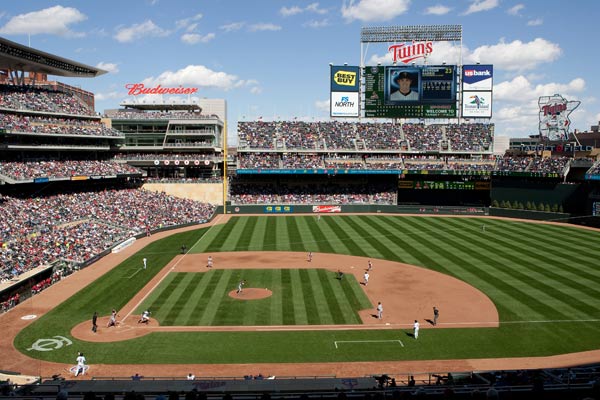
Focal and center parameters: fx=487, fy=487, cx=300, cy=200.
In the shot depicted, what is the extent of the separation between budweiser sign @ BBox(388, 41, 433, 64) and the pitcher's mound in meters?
51.1

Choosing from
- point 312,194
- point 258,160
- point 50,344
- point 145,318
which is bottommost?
point 50,344

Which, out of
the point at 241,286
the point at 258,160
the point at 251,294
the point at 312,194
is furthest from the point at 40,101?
the point at 251,294

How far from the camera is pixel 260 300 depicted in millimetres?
28625

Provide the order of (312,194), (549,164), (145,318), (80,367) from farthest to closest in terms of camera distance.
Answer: (312,194), (549,164), (145,318), (80,367)

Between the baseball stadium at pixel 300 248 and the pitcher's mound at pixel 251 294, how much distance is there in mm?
177

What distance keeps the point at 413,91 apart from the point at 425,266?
39.8m

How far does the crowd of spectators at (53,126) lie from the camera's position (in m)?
47.6

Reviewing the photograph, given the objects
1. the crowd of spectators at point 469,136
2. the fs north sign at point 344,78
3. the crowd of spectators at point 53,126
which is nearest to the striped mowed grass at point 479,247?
the crowd of spectators at point 469,136

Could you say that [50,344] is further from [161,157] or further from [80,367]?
[161,157]

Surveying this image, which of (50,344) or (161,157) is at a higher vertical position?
(161,157)

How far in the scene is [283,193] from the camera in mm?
71375

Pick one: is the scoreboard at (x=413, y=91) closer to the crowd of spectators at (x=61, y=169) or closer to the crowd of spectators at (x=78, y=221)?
the crowd of spectators at (x=78, y=221)

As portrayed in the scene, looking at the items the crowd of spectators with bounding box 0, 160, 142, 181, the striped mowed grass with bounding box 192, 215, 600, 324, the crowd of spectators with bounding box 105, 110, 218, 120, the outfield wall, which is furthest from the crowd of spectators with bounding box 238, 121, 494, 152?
the crowd of spectators with bounding box 0, 160, 142, 181

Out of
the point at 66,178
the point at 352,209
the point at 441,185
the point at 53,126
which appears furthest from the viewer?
the point at 441,185
